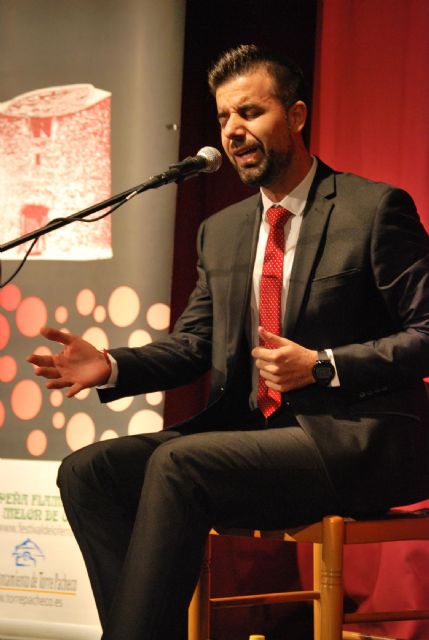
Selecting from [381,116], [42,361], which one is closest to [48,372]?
[42,361]

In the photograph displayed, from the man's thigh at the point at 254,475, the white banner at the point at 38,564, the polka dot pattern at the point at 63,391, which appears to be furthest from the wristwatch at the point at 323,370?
the white banner at the point at 38,564

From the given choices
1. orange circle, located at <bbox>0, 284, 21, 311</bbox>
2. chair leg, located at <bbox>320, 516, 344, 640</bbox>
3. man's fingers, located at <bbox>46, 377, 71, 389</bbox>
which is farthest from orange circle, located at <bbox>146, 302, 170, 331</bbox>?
chair leg, located at <bbox>320, 516, 344, 640</bbox>

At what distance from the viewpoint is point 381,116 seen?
2443 millimetres

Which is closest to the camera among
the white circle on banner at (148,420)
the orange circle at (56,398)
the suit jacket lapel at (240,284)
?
the suit jacket lapel at (240,284)

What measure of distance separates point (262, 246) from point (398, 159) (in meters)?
0.65

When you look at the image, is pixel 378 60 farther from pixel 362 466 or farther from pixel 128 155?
pixel 362 466

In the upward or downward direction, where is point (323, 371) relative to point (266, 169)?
downward

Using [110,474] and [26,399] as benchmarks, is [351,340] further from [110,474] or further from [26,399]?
[26,399]

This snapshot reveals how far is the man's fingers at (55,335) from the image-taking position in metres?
1.67

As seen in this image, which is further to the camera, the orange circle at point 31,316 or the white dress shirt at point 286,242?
the orange circle at point 31,316

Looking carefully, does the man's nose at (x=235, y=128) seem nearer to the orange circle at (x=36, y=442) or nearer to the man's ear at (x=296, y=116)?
the man's ear at (x=296, y=116)

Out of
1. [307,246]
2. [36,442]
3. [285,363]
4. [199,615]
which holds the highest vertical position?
[307,246]

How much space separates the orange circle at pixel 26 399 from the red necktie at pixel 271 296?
41.5 inches

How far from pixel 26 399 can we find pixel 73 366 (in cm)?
98
